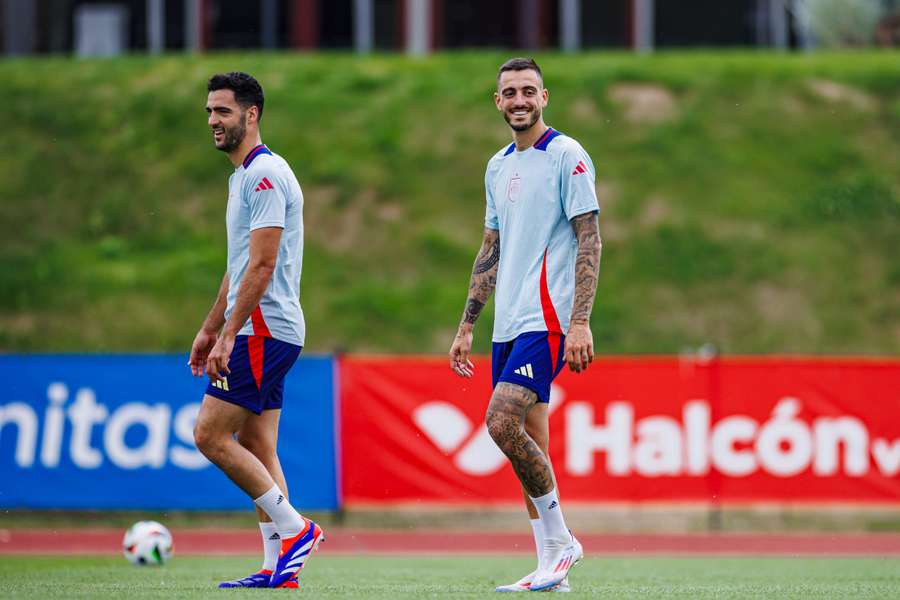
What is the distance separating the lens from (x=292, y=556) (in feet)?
22.0

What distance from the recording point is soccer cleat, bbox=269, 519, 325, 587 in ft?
21.9

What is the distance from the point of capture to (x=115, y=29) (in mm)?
28641

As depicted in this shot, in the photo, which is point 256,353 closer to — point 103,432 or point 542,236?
point 542,236

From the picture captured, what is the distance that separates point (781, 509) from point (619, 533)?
1466 mm

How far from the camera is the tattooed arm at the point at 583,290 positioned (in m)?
6.22

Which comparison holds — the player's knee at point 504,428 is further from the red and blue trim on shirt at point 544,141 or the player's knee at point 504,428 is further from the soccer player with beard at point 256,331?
the red and blue trim on shirt at point 544,141

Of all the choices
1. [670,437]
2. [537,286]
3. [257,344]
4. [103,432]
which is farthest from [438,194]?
[537,286]

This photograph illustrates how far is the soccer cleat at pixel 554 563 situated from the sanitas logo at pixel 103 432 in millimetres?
6919

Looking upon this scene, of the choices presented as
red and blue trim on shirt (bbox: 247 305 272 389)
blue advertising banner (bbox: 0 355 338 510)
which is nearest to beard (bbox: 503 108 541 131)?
red and blue trim on shirt (bbox: 247 305 272 389)

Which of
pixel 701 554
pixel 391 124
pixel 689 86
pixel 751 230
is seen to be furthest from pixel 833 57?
pixel 701 554

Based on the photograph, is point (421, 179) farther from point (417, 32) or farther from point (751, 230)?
point (417, 32)

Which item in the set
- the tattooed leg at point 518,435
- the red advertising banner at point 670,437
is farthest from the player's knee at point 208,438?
the red advertising banner at point 670,437

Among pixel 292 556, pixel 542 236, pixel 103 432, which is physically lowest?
pixel 103 432

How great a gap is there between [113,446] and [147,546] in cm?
384
